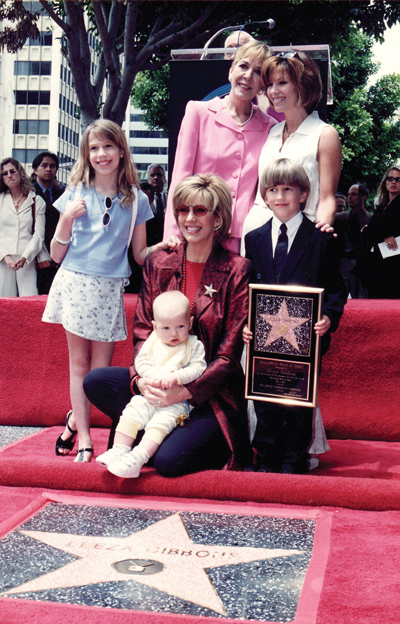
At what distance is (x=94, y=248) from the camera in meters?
3.55

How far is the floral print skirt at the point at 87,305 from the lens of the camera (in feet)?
11.6

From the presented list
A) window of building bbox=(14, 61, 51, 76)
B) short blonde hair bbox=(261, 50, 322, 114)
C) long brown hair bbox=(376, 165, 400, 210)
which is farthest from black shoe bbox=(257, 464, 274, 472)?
window of building bbox=(14, 61, 51, 76)

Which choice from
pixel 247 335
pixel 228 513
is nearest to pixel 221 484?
pixel 228 513

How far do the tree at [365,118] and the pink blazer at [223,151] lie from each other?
1971 centimetres

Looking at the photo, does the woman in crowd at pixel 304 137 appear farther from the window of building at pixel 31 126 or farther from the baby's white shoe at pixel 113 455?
the window of building at pixel 31 126

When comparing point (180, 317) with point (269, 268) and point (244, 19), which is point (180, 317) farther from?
point (244, 19)

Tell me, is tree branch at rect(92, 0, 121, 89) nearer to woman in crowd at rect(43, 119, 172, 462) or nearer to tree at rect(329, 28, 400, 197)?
woman in crowd at rect(43, 119, 172, 462)

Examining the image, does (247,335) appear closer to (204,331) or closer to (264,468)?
(204,331)

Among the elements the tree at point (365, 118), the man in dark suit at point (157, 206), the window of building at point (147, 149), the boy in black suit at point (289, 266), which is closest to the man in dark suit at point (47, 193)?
the man in dark suit at point (157, 206)

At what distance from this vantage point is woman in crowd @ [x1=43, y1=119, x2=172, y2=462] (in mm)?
3523

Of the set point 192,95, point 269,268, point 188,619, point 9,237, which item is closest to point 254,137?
point 269,268

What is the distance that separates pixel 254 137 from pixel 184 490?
179cm

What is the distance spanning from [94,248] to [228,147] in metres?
0.85

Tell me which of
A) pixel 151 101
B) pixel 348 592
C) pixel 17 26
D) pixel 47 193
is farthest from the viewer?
pixel 151 101
